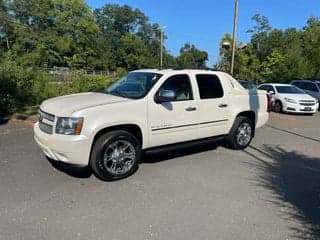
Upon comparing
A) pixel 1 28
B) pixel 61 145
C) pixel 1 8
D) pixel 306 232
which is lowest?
pixel 306 232

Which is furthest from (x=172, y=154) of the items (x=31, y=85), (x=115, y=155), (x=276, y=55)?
(x=276, y=55)

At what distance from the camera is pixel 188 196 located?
5223mm

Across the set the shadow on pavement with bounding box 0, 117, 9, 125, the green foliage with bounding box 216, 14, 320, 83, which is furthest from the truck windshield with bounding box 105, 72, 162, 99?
the green foliage with bounding box 216, 14, 320, 83

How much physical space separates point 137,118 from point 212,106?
1.87 metres

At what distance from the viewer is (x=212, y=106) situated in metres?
7.14

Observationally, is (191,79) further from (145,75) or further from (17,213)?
(17,213)

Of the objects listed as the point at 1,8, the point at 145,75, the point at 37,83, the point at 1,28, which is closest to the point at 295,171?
the point at 145,75

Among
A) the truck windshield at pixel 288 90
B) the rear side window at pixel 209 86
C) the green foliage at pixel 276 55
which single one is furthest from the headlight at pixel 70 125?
the green foliage at pixel 276 55

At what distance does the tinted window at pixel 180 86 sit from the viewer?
21.6ft

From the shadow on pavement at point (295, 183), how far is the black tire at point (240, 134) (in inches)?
14.7

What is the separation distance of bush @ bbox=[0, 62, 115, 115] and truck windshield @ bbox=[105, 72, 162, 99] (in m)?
6.67

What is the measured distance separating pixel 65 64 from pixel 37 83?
5945 centimetres

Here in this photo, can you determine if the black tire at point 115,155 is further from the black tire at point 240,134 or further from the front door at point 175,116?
the black tire at point 240,134

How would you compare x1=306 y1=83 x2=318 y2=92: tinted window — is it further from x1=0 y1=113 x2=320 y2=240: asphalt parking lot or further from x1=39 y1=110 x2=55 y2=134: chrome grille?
x1=39 y1=110 x2=55 y2=134: chrome grille
